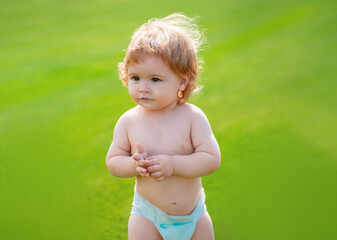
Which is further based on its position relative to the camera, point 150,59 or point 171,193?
point 171,193

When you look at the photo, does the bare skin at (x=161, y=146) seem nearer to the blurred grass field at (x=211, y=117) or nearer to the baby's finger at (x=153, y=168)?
the baby's finger at (x=153, y=168)

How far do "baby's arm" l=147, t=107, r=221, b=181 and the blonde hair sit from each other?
0.61 ft

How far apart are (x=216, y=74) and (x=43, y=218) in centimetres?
238

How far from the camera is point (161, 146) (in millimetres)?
1891

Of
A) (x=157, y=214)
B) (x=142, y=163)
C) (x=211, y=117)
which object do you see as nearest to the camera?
(x=142, y=163)

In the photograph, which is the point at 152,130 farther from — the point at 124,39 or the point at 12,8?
the point at 12,8

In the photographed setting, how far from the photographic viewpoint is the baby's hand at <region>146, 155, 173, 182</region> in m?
1.79

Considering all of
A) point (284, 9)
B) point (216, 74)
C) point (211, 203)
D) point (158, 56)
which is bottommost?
point (211, 203)

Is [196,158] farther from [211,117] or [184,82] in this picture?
[211,117]

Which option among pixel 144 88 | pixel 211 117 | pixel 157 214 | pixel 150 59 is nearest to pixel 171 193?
pixel 157 214

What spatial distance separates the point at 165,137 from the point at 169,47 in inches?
15.9

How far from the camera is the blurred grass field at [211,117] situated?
2586mm

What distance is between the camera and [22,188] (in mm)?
2832

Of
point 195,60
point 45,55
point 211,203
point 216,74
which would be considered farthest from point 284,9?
point 195,60
